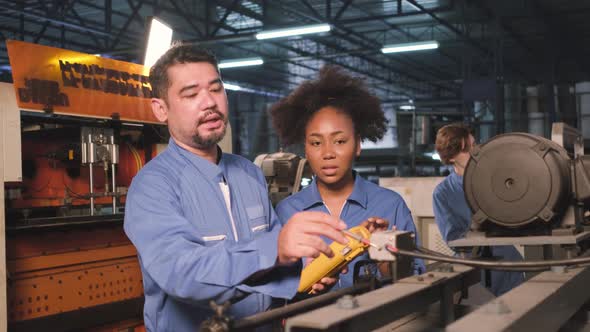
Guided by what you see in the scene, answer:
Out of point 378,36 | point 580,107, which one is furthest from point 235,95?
point 580,107

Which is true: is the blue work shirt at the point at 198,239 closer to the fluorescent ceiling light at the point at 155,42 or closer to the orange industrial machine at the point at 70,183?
the orange industrial machine at the point at 70,183

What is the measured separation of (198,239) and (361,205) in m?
0.80

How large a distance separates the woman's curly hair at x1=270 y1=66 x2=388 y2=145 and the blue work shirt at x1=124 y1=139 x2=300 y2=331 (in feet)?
1.28

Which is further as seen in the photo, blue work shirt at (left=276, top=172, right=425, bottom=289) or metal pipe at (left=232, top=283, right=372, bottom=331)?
blue work shirt at (left=276, top=172, right=425, bottom=289)

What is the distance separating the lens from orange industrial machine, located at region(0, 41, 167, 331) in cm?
293

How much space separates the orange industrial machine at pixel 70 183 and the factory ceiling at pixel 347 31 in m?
6.10

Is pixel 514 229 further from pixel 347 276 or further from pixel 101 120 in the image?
pixel 101 120

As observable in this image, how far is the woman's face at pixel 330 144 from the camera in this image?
1.90 meters


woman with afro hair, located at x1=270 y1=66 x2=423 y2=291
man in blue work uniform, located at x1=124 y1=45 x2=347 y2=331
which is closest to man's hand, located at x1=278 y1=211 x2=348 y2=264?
man in blue work uniform, located at x1=124 y1=45 x2=347 y2=331

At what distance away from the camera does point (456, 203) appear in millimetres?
3055

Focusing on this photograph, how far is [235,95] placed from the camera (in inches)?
733

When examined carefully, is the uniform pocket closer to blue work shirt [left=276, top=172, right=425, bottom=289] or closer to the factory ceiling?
blue work shirt [left=276, top=172, right=425, bottom=289]

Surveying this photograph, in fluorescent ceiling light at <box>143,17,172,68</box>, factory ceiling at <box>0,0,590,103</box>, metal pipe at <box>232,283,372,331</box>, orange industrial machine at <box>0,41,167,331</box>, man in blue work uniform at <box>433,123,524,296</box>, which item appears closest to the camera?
metal pipe at <box>232,283,372,331</box>

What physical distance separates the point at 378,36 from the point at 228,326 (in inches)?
A: 529
